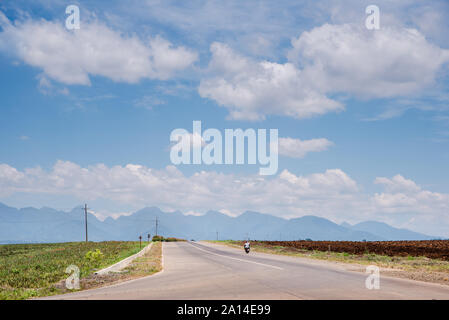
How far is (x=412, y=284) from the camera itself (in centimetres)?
1503

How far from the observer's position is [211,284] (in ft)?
49.3
